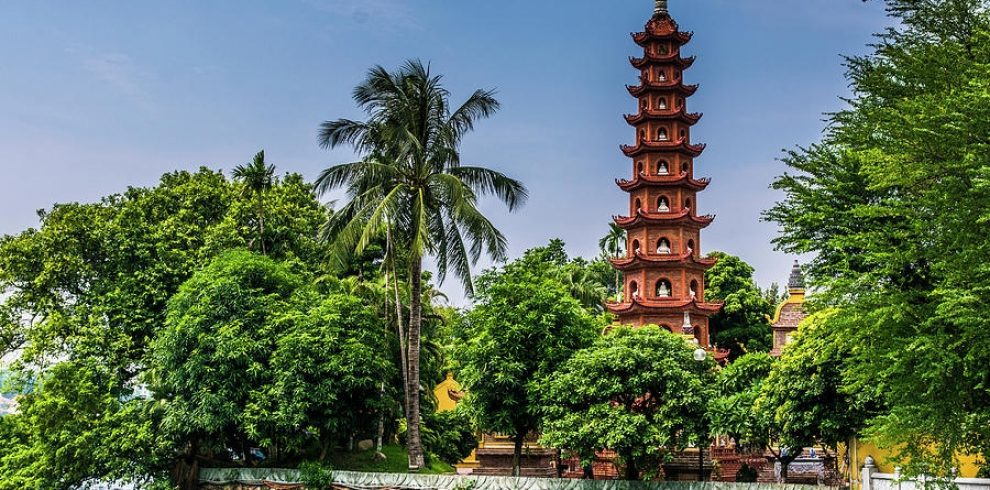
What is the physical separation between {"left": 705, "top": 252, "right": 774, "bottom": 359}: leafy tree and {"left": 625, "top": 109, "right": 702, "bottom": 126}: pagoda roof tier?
986 cm

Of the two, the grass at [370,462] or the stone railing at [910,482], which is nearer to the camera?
the stone railing at [910,482]

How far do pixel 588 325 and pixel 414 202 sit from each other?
556 cm

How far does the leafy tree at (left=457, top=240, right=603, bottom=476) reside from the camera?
78.0ft

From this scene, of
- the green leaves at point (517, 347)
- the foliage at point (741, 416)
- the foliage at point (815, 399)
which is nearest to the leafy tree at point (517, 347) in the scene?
the green leaves at point (517, 347)

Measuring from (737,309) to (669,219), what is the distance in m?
9.26

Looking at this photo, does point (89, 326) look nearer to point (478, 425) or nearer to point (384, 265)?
point (384, 265)

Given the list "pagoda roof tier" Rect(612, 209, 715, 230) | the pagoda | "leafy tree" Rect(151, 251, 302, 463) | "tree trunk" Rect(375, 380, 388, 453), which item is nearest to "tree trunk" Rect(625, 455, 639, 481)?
"tree trunk" Rect(375, 380, 388, 453)

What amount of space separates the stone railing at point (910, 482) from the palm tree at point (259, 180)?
61.8ft

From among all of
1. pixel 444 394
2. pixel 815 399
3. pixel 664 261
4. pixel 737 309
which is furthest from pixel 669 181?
pixel 815 399

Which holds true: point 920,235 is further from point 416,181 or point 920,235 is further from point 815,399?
point 416,181

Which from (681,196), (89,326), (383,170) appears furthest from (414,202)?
(681,196)

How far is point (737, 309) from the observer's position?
4759 centimetres

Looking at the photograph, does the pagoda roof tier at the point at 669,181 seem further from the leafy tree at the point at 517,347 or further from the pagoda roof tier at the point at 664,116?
the leafy tree at the point at 517,347

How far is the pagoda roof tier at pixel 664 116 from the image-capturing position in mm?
42125
